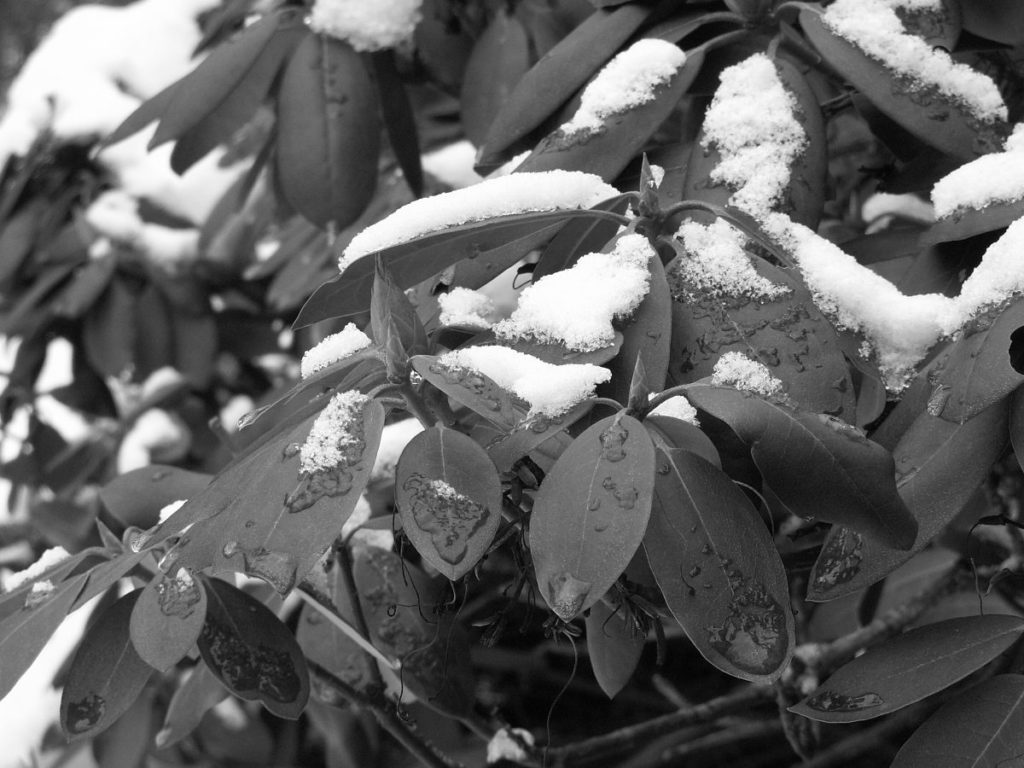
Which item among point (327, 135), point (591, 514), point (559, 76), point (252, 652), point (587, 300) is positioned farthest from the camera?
point (327, 135)

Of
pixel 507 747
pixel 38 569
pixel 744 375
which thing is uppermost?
pixel 744 375

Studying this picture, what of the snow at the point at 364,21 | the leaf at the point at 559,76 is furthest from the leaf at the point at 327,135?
the leaf at the point at 559,76

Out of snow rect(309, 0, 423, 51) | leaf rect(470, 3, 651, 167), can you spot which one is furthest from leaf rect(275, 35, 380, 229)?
leaf rect(470, 3, 651, 167)

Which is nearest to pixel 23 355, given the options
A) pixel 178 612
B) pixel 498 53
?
pixel 498 53

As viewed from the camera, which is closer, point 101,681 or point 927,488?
point 927,488

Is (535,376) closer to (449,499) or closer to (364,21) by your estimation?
(449,499)

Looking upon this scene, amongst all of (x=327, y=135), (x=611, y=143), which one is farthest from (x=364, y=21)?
(x=611, y=143)

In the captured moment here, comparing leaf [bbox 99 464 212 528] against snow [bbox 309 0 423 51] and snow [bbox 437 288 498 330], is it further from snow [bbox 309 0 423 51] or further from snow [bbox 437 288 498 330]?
snow [bbox 309 0 423 51]
